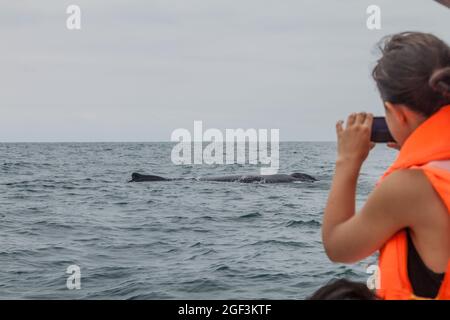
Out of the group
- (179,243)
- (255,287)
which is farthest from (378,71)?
(179,243)

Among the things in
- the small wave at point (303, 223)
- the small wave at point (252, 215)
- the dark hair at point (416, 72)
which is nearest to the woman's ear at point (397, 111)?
the dark hair at point (416, 72)

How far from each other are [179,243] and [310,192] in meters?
14.3

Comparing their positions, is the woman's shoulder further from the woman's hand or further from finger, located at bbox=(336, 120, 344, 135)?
finger, located at bbox=(336, 120, 344, 135)

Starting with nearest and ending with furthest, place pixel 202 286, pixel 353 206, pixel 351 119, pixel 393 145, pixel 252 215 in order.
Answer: pixel 353 206 → pixel 351 119 → pixel 393 145 → pixel 202 286 → pixel 252 215

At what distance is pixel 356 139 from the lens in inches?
106

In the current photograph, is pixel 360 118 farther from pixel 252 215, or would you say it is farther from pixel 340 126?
pixel 252 215

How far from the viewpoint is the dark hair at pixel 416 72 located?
Result: 2.54 m

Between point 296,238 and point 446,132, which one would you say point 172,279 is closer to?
point 296,238

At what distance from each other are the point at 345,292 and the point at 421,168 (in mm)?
499

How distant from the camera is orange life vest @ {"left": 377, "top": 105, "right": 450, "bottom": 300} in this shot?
2.46m

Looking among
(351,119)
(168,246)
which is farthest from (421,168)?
(168,246)

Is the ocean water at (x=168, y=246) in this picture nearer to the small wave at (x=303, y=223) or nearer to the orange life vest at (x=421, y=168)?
the small wave at (x=303, y=223)

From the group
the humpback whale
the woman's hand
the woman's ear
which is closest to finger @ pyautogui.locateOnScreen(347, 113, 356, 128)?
the woman's hand

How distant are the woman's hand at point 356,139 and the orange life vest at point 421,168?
0.46ft
